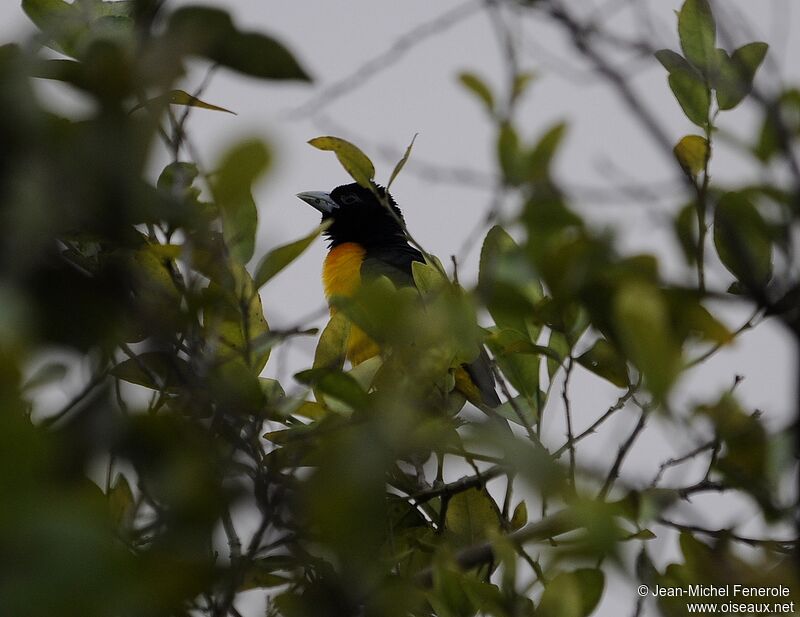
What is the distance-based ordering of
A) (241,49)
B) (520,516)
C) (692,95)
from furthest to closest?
(520,516) → (692,95) → (241,49)

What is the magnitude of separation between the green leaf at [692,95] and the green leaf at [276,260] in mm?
734

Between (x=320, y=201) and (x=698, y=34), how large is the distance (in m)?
4.98

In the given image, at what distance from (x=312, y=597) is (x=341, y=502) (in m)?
0.43

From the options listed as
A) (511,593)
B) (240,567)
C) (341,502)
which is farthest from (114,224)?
(511,593)

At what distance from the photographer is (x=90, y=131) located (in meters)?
0.73

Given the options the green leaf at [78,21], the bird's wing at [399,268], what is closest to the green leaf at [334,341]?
the green leaf at [78,21]

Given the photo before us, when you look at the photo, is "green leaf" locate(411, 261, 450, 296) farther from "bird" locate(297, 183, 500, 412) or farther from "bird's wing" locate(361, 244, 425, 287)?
"bird's wing" locate(361, 244, 425, 287)

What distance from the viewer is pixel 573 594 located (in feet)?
4.73

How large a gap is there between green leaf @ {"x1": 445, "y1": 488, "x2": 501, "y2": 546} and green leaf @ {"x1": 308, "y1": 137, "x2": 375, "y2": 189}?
78cm

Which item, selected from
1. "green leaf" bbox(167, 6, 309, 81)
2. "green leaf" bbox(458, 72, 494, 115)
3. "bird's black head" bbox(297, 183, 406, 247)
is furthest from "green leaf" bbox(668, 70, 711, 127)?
"bird's black head" bbox(297, 183, 406, 247)

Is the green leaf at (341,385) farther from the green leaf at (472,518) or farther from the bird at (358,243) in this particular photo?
the bird at (358,243)

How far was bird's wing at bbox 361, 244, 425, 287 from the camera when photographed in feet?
17.9

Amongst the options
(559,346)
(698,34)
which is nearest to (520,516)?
(559,346)

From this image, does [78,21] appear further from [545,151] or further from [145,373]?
[545,151]
